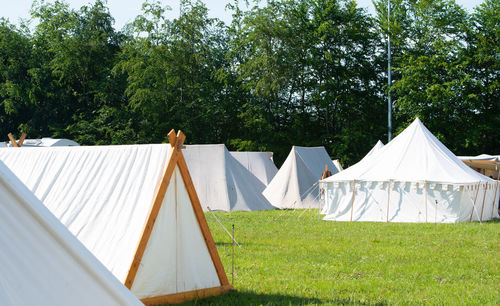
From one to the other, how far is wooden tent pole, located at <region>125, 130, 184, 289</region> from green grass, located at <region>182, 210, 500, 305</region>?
34.0 inches

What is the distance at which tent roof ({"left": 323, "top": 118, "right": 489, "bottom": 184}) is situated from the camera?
14.8m

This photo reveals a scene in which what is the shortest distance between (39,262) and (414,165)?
13.8m

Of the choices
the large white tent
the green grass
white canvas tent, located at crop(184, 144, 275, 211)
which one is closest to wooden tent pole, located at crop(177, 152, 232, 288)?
the green grass

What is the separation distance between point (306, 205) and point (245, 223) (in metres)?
6.34

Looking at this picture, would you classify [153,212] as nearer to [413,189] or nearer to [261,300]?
[261,300]

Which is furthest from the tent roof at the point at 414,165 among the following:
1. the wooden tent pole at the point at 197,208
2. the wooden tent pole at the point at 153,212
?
the wooden tent pole at the point at 153,212

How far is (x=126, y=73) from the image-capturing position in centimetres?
3362

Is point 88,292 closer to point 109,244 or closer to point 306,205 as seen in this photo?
point 109,244

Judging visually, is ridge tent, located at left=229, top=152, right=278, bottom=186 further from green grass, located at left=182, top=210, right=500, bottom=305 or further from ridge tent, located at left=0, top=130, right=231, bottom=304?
ridge tent, located at left=0, top=130, right=231, bottom=304

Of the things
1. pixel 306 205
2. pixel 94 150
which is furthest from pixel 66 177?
pixel 306 205

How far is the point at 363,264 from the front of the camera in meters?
8.02

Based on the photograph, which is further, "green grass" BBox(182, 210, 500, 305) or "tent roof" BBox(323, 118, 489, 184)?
"tent roof" BBox(323, 118, 489, 184)

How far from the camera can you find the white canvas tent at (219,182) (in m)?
18.0

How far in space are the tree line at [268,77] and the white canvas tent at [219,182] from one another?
39.4ft
